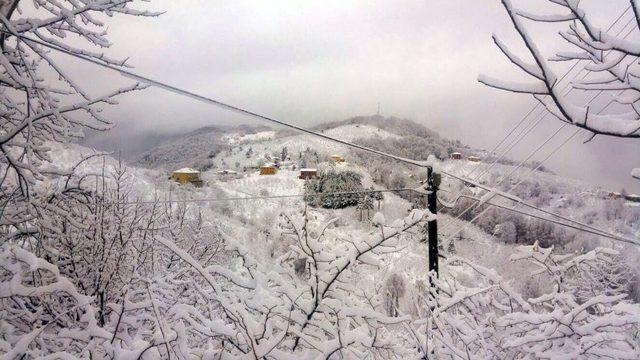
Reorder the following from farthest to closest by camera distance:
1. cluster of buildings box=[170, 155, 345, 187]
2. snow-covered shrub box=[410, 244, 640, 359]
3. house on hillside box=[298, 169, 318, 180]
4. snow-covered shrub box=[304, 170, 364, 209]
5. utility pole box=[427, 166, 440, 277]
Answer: house on hillside box=[298, 169, 318, 180], cluster of buildings box=[170, 155, 345, 187], snow-covered shrub box=[304, 170, 364, 209], utility pole box=[427, 166, 440, 277], snow-covered shrub box=[410, 244, 640, 359]

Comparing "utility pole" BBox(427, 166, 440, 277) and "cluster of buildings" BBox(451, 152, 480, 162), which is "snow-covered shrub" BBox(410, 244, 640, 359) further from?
"cluster of buildings" BBox(451, 152, 480, 162)

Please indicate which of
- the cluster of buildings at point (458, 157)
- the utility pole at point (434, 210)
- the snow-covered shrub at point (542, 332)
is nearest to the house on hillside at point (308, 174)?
the cluster of buildings at point (458, 157)

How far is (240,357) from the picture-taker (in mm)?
1728

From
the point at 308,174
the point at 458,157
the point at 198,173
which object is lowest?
the point at 308,174

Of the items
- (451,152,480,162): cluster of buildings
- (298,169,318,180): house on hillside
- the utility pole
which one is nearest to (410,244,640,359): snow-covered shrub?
the utility pole

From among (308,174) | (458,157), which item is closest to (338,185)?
(308,174)

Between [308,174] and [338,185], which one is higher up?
[338,185]

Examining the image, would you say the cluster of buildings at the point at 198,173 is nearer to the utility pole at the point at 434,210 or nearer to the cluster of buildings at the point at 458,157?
the cluster of buildings at the point at 458,157

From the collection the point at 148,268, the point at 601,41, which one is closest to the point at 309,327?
the point at 601,41

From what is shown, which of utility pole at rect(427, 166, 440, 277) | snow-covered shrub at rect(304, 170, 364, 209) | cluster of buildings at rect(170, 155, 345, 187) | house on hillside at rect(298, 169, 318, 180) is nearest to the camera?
utility pole at rect(427, 166, 440, 277)

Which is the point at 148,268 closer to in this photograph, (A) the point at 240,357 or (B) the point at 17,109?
(B) the point at 17,109

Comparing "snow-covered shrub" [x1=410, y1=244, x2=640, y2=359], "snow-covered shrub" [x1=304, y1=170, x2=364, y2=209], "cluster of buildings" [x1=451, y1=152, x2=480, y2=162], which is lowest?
"snow-covered shrub" [x1=304, y1=170, x2=364, y2=209]

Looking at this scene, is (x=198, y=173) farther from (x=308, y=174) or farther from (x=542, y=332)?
(x=542, y=332)

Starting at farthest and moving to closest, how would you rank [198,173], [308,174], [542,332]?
[308,174], [198,173], [542,332]
